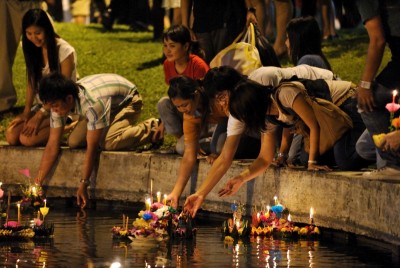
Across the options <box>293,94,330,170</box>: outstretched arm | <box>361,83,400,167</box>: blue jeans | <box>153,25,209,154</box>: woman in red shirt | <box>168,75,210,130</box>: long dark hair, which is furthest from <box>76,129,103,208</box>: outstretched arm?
<box>361,83,400,167</box>: blue jeans

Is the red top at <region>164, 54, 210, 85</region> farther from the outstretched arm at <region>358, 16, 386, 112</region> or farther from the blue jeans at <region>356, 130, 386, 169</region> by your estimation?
the outstretched arm at <region>358, 16, 386, 112</region>

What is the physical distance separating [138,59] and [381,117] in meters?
9.64

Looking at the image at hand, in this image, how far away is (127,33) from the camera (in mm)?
26125

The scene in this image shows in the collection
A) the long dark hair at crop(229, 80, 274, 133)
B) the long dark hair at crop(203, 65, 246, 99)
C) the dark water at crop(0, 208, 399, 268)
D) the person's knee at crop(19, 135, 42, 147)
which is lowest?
the dark water at crop(0, 208, 399, 268)

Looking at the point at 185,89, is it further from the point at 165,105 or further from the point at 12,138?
the point at 12,138

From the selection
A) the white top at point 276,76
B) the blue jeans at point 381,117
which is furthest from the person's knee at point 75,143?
the blue jeans at point 381,117

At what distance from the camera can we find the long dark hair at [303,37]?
13086mm

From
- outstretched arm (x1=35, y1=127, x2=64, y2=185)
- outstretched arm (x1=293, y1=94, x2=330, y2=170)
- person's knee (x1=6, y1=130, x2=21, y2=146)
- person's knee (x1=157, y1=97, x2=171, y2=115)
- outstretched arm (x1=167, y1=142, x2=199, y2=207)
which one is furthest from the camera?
person's knee (x1=6, y1=130, x2=21, y2=146)

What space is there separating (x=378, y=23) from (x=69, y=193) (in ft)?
15.0

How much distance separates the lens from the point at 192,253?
36.1 ft

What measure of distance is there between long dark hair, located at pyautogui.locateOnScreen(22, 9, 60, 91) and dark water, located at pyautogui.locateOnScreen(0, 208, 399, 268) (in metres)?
2.75

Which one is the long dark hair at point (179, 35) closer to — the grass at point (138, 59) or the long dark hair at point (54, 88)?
the long dark hair at point (54, 88)

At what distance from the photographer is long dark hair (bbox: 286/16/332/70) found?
Result: 13086mm

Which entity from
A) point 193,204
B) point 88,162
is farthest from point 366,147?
point 88,162
